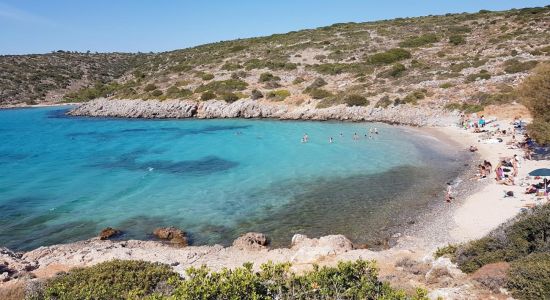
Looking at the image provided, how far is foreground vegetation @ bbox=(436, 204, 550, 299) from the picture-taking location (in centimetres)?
945

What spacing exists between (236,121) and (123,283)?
157 feet

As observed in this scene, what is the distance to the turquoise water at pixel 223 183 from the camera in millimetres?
20266

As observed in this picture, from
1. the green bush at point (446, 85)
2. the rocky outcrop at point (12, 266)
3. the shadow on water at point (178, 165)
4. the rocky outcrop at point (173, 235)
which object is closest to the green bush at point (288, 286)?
the rocky outcrop at point (12, 266)

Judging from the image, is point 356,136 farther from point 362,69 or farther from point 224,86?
point 224,86

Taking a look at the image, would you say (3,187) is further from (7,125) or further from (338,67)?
(338,67)

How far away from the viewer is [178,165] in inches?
1348

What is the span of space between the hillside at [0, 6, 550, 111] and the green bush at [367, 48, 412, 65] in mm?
173

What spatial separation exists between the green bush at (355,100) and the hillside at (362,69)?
133 millimetres

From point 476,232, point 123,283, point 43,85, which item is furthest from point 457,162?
point 43,85

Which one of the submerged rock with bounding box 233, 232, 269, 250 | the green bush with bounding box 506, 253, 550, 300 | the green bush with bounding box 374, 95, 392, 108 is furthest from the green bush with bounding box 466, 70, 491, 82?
the green bush with bounding box 506, 253, 550, 300

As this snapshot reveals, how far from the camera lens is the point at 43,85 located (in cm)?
10756

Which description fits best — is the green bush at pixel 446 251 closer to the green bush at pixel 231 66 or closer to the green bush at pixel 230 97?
the green bush at pixel 230 97

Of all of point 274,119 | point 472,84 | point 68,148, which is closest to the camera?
point 68,148

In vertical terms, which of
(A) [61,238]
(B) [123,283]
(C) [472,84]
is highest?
(C) [472,84]
